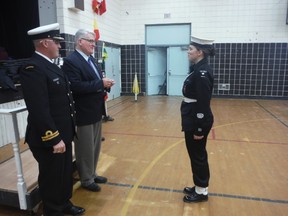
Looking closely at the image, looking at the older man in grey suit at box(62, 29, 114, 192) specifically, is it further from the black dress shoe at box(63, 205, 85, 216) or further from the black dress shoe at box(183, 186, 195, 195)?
the black dress shoe at box(183, 186, 195, 195)

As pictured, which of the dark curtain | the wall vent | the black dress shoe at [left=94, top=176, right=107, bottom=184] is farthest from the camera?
the wall vent

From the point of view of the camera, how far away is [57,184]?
1.85 m

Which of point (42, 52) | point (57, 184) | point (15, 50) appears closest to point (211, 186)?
point (57, 184)

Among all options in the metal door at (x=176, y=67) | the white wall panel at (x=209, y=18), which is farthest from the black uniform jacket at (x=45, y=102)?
the metal door at (x=176, y=67)

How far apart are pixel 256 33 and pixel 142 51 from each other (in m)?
3.53

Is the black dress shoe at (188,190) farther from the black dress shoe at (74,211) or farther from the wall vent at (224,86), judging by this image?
the wall vent at (224,86)

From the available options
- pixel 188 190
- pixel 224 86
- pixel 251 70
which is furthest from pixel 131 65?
pixel 188 190

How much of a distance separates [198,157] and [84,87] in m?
1.16

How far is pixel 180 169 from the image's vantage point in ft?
9.71

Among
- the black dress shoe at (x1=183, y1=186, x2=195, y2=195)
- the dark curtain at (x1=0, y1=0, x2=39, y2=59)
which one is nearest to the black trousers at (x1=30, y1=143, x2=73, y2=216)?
the black dress shoe at (x1=183, y1=186, x2=195, y2=195)

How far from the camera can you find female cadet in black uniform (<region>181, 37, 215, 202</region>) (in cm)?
201

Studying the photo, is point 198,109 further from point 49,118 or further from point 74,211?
point 74,211

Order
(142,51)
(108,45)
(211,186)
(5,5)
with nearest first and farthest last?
(211,186) → (5,5) → (108,45) → (142,51)

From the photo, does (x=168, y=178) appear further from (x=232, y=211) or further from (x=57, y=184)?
(x=57, y=184)
